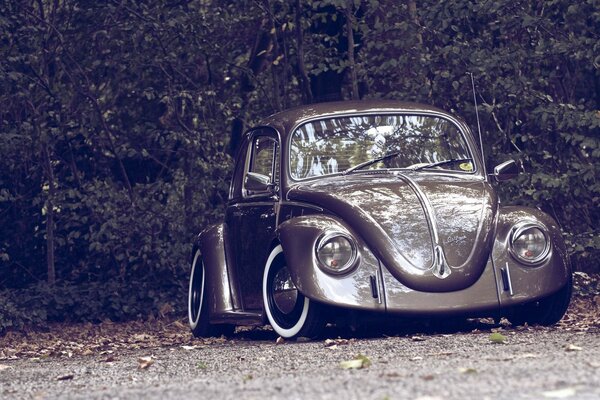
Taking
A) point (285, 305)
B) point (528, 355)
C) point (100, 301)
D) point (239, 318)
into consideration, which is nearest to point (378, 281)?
point (285, 305)

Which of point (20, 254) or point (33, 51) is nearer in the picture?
point (33, 51)

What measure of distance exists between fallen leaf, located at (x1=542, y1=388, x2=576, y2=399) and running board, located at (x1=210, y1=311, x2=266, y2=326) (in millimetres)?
4237

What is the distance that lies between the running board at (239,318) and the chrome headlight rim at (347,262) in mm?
1013

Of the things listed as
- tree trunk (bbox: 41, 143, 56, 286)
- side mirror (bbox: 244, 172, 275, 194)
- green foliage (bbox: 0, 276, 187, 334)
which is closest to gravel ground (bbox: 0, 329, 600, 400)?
side mirror (bbox: 244, 172, 275, 194)

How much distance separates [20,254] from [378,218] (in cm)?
796

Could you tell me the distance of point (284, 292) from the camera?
9.02 meters

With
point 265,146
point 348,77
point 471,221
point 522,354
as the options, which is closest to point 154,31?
point 348,77

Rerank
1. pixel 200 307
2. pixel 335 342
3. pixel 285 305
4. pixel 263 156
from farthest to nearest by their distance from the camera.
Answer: pixel 200 307 < pixel 263 156 < pixel 285 305 < pixel 335 342

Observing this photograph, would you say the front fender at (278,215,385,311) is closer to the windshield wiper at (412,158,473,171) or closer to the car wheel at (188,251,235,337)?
the windshield wiper at (412,158,473,171)

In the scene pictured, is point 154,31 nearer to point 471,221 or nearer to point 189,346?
point 189,346

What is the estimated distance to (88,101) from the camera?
1494cm

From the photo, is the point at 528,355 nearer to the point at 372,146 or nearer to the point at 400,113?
the point at 372,146

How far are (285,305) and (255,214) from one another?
116 cm

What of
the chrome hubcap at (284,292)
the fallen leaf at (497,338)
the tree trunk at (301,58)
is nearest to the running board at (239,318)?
the chrome hubcap at (284,292)
